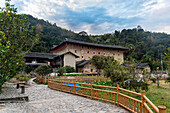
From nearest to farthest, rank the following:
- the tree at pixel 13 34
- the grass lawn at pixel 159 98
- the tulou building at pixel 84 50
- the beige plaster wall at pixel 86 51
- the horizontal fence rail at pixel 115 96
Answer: the horizontal fence rail at pixel 115 96
the grass lawn at pixel 159 98
the tree at pixel 13 34
the tulou building at pixel 84 50
the beige plaster wall at pixel 86 51

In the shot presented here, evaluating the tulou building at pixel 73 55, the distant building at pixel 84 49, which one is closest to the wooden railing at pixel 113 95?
the tulou building at pixel 73 55

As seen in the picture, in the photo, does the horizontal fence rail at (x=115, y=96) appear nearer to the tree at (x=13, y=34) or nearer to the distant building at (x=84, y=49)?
the tree at (x=13, y=34)

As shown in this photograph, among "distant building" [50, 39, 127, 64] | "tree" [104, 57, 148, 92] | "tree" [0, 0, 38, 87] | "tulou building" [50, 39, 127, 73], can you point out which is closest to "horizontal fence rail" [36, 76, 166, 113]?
"tree" [104, 57, 148, 92]

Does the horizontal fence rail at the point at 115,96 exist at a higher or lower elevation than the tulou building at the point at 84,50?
lower

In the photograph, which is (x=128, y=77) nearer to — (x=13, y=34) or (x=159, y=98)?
(x=159, y=98)

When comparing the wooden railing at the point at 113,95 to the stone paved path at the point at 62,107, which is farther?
the stone paved path at the point at 62,107

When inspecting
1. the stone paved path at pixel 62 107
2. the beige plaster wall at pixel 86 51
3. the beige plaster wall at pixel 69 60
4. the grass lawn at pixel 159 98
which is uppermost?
the beige plaster wall at pixel 86 51

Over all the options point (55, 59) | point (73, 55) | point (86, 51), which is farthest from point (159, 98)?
point (86, 51)

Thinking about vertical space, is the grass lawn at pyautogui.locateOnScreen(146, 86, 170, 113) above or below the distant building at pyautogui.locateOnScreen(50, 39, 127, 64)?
below

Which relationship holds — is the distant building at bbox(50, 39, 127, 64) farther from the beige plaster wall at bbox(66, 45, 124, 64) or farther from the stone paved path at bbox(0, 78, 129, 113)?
the stone paved path at bbox(0, 78, 129, 113)

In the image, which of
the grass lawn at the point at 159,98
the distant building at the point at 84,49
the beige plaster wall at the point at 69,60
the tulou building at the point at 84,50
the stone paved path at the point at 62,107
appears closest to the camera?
the stone paved path at the point at 62,107

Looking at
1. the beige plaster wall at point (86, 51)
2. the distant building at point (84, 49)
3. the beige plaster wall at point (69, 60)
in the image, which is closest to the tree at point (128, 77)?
the beige plaster wall at point (69, 60)

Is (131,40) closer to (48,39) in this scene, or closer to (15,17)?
(48,39)

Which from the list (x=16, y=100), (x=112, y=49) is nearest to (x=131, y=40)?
(x=112, y=49)
